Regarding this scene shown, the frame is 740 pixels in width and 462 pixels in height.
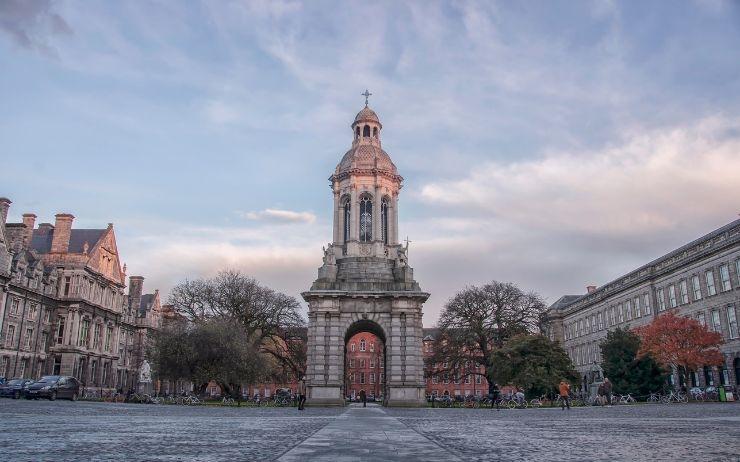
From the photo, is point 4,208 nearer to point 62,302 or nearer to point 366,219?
point 62,302

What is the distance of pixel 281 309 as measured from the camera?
63.2 metres

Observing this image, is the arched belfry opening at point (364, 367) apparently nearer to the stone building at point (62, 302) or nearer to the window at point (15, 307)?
the stone building at point (62, 302)

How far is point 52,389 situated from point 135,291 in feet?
175

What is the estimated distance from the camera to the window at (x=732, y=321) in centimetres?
5169

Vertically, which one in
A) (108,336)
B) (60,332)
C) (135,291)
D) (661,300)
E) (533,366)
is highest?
(135,291)

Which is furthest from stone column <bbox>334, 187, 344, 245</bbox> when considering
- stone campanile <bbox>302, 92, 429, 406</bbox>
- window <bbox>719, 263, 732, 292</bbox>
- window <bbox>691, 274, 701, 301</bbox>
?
window <bbox>691, 274, 701, 301</bbox>

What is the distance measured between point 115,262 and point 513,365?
53136 millimetres

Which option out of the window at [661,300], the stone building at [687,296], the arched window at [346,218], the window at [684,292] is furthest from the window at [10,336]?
the window at [661,300]

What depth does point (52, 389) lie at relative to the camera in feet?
126

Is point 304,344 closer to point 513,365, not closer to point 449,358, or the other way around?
point 449,358

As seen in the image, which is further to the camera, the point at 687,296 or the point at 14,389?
the point at 687,296

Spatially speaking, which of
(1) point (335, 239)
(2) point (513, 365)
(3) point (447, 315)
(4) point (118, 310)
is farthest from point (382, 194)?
(4) point (118, 310)

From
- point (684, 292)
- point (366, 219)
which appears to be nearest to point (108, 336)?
point (366, 219)

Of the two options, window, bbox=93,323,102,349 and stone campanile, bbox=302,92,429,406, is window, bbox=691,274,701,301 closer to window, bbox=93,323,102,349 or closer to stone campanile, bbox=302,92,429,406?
stone campanile, bbox=302,92,429,406
